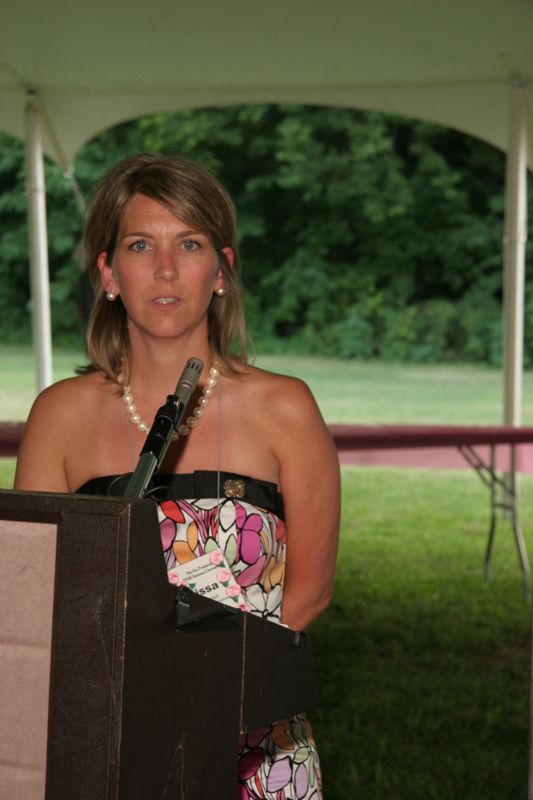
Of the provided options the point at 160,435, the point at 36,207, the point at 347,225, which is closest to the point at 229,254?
the point at 160,435

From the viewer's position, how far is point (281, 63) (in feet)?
24.5

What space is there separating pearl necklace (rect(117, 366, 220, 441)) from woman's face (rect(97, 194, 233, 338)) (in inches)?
5.6

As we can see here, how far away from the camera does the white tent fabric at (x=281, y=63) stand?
6785mm

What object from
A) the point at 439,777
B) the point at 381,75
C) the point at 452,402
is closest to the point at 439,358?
the point at 452,402

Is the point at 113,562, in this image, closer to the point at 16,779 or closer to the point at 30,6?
the point at 16,779

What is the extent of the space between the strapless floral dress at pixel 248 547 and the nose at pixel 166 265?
322 millimetres

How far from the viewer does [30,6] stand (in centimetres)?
679

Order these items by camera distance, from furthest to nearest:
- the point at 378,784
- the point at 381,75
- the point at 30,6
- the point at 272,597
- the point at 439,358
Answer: the point at 439,358, the point at 381,75, the point at 30,6, the point at 378,784, the point at 272,597

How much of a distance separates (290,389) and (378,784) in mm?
2880

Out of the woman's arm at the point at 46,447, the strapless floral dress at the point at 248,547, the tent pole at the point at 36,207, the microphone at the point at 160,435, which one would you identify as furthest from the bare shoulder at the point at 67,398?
the tent pole at the point at 36,207

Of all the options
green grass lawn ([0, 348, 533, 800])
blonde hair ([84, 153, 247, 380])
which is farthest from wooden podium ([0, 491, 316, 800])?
green grass lawn ([0, 348, 533, 800])

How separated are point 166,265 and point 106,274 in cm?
18

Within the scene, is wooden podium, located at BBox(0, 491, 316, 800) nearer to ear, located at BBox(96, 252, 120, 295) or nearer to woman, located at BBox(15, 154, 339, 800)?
woman, located at BBox(15, 154, 339, 800)

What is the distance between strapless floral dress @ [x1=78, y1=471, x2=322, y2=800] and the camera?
191cm
